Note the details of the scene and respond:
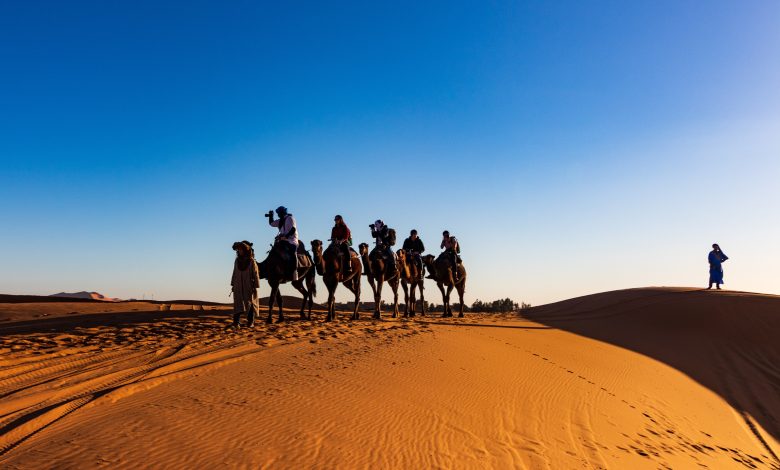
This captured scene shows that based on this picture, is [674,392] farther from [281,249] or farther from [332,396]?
[281,249]

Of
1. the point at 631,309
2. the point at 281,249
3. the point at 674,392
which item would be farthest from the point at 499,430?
the point at 631,309

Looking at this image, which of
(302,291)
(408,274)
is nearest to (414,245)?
(408,274)

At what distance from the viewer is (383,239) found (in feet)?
60.3

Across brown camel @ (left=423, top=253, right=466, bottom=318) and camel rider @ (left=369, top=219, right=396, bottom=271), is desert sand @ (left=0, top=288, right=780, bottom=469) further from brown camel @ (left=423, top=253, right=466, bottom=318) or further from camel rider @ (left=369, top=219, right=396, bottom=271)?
brown camel @ (left=423, top=253, right=466, bottom=318)

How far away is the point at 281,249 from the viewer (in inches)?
564

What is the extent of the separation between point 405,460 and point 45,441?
2.93m

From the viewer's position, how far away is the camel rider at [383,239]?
18.3 m

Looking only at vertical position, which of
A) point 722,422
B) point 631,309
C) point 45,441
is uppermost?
point 631,309

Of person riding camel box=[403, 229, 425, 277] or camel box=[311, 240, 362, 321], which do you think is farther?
person riding camel box=[403, 229, 425, 277]

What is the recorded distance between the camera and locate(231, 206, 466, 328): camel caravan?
43.4ft

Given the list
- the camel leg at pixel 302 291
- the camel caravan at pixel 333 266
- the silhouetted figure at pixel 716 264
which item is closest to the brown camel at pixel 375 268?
the camel caravan at pixel 333 266

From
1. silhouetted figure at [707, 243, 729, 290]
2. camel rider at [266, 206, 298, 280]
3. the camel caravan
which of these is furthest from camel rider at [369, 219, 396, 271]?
silhouetted figure at [707, 243, 729, 290]

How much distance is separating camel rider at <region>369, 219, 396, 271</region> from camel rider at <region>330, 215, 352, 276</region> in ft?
7.41

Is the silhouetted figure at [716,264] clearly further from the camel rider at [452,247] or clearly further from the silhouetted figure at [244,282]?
the silhouetted figure at [244,282]
